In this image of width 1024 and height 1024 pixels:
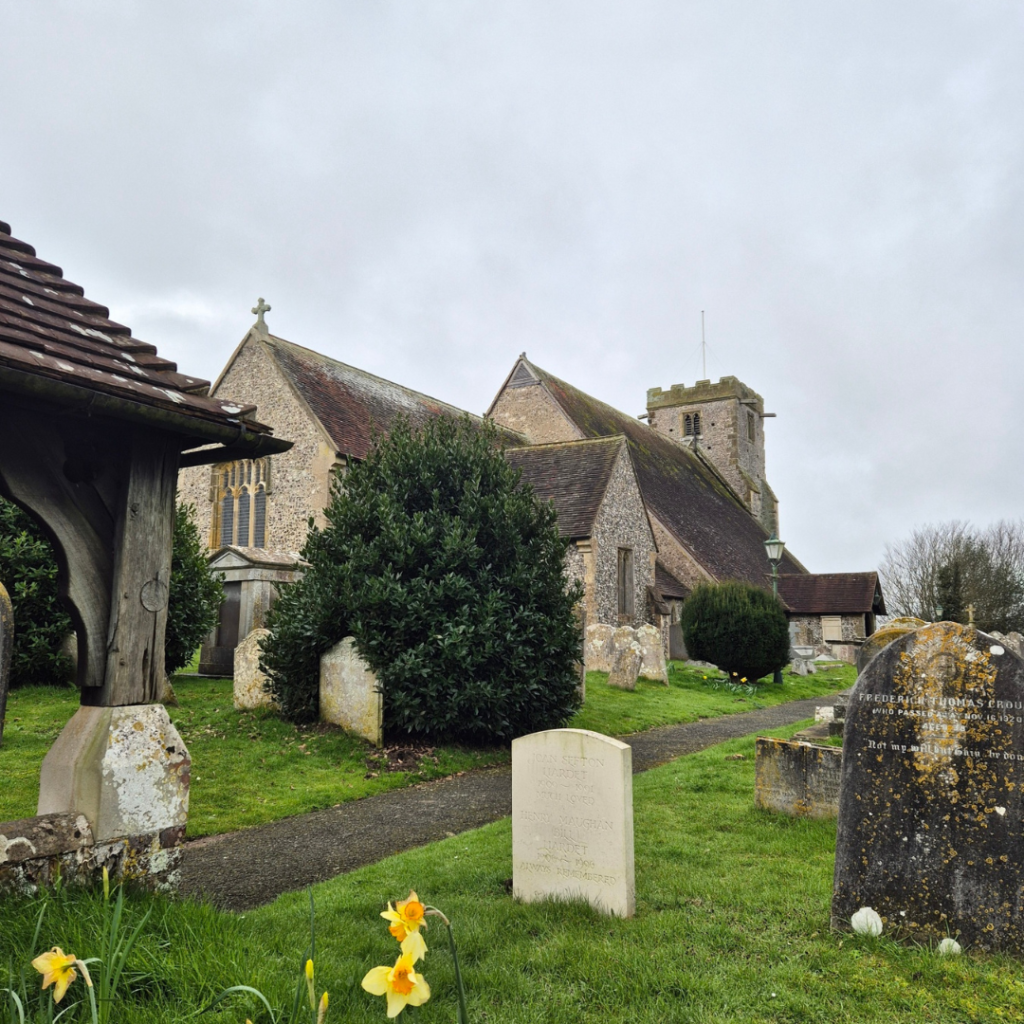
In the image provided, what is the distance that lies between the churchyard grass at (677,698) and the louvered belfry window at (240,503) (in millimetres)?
9609

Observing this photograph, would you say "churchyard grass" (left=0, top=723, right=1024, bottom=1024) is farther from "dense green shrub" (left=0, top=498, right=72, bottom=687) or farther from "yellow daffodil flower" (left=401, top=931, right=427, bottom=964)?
"dense green shrub" (left=0, top=498, right=72, bottom=687)

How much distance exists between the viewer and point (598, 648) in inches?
725

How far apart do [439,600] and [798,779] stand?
452 centimetres

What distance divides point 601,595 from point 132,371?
16.5 m

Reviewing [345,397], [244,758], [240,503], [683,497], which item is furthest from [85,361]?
[683,497]

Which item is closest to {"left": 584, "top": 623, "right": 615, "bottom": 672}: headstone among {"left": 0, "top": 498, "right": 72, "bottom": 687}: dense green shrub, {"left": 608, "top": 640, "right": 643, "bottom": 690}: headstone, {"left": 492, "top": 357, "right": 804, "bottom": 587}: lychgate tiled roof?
{"left": 608, "top": 640, "right": 643, "bottom": 690}: headstone

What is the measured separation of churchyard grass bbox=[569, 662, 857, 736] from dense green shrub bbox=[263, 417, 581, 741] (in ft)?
5.48

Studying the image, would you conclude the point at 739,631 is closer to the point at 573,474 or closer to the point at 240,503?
the point at 573,474

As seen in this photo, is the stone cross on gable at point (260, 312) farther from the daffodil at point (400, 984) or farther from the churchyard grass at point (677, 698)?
the daffodil at point (400, 984)

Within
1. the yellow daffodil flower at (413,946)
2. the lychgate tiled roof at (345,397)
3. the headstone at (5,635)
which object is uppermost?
the lychgate tiled roof at (345,397)

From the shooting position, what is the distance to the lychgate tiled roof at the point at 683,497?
1091 inches

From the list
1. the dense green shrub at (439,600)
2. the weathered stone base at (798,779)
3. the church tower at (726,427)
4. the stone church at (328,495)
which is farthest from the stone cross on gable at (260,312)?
the church tower at (726,427)

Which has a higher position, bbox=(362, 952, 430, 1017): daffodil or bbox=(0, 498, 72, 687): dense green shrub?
bbox=(0, 498, 72, 687): dense green shrub

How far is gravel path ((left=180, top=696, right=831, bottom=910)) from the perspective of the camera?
5.20 meters
